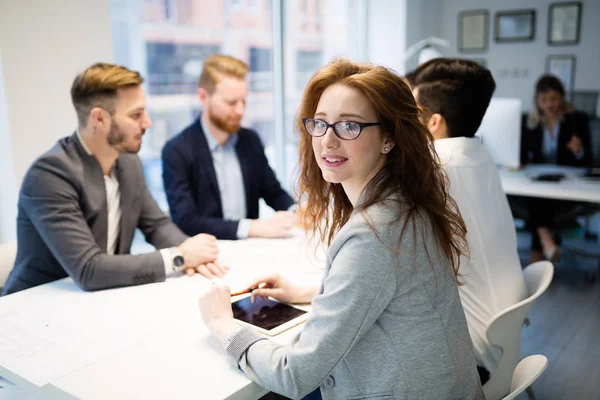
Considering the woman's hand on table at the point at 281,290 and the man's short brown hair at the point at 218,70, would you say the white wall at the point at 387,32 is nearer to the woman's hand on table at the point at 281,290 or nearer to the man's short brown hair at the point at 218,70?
the man's short brown hair at the point at 218,70

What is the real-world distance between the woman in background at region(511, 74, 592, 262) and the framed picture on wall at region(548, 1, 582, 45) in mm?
952

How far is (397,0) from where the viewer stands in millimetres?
5355

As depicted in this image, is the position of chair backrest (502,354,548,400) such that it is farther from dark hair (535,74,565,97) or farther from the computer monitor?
dark hair (535,74,565,97)

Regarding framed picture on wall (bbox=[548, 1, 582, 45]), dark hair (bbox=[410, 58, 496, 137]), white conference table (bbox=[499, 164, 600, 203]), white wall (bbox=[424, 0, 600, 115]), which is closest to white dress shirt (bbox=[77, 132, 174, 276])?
dark hair (bbox=[410, 58, 496, 137])

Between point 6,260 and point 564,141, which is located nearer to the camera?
point 6,260

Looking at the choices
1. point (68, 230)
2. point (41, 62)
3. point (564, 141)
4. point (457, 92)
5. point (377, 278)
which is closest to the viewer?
point (377, 278)

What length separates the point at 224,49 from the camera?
4277 millimetres

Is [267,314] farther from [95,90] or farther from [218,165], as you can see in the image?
[218,165]

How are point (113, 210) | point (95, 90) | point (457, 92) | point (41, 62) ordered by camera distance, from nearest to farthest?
point (457, 92) → point (95, 90) → point (113, 210) → point (41, 62)

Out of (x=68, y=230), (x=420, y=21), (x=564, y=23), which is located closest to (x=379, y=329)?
(x=68, y=230)

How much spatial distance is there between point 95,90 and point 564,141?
3.71 meters

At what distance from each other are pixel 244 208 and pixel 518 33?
12.7 ft

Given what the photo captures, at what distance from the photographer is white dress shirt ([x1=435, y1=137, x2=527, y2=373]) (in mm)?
1812

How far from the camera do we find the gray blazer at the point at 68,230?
6.02 ft
